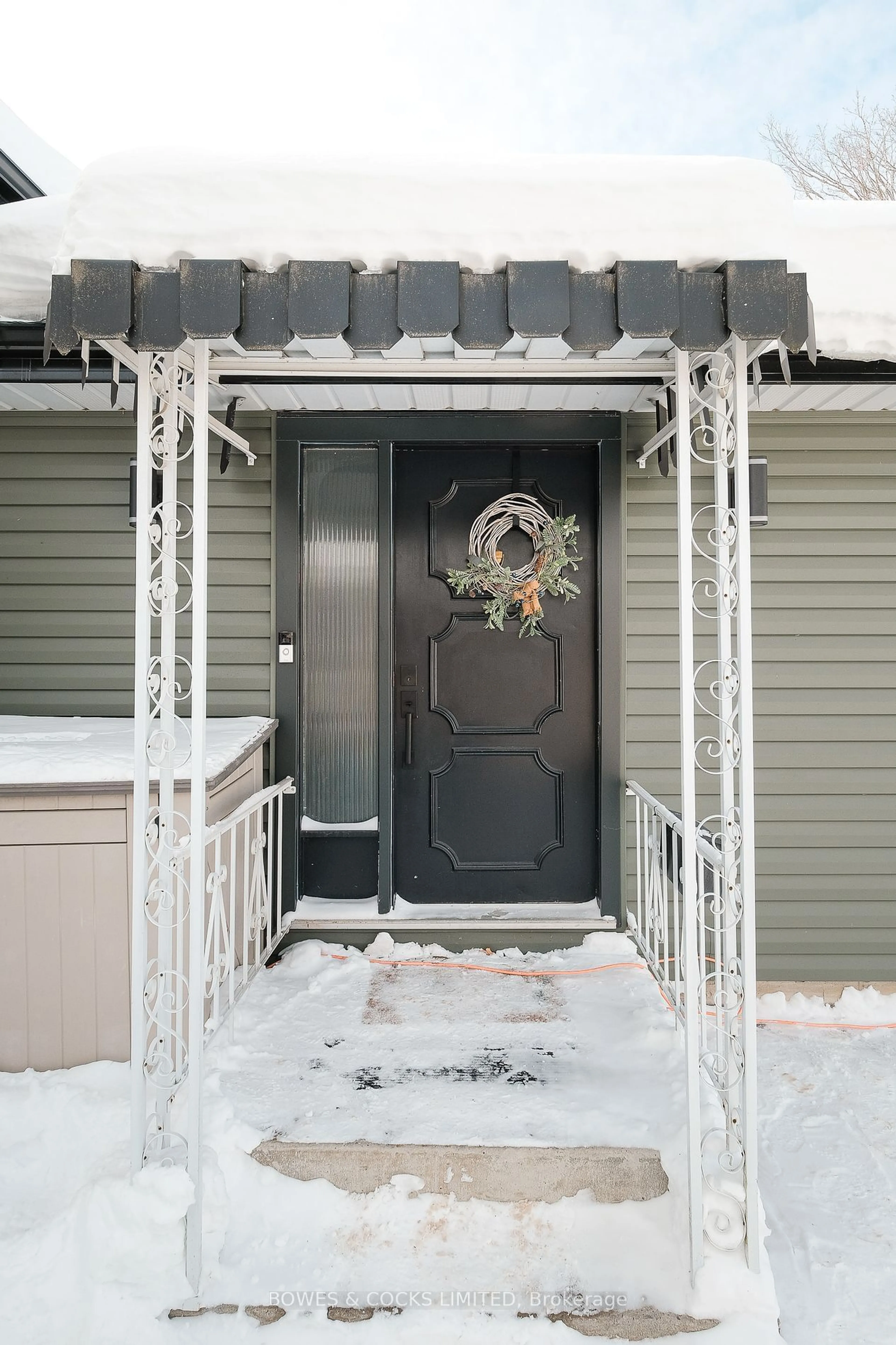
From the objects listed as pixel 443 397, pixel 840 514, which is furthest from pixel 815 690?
pixel 443 397

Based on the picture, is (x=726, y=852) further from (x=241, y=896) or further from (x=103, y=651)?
(x=103, y=651)

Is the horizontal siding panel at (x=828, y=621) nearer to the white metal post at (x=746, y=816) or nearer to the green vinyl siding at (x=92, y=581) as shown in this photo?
the white metal post at (x=746, y=816)

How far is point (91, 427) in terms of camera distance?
3.28 metres

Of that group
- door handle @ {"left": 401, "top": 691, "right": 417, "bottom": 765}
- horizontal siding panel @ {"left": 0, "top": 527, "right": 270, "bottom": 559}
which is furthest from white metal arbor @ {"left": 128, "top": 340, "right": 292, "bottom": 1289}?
door handle @ {"left": 401, "top": 691, "right": 417, "bottom": 765}

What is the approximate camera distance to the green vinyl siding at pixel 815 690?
3.31 metres

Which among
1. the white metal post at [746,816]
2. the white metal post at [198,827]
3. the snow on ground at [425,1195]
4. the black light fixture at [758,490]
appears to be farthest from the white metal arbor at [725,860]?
the white metal post at [198,827]

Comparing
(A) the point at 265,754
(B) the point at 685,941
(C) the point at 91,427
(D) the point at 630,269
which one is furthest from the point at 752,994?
(C) the point at 91,427

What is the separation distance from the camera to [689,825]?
1872mm

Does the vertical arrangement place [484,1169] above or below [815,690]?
below

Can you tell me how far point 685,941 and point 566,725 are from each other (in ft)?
5.22

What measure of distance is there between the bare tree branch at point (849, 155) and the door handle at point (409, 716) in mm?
6184

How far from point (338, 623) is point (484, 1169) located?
2062 millimetres

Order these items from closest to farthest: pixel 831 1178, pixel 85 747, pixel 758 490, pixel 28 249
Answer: pixel 28 249
pixel 831 1178
pixel 85 747
pixel 758 490

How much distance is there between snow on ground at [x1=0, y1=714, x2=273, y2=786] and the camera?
237 centimetres
